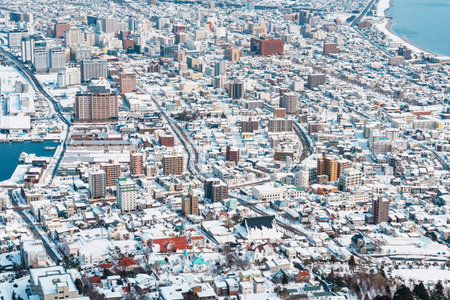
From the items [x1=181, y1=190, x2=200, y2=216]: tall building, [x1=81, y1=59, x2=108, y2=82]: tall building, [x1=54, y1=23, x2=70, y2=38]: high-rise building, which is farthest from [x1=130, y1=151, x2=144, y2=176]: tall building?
[x1=54, y1=23, x2=70, y2=38]: high-rise building

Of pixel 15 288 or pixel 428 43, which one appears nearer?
pixel 15 288

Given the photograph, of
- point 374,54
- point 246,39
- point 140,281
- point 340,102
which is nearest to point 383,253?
point 140,281

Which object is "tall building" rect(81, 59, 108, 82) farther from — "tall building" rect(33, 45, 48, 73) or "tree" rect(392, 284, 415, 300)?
"tree" rect(392, 284, 415, 300)

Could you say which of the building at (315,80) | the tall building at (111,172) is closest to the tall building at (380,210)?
the tall building at (111,172)

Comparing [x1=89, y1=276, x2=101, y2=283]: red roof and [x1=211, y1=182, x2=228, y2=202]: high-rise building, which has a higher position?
[x1=211, y1=182, x2=228, y2=202]: high-rise building

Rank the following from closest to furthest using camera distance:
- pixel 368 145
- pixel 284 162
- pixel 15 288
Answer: pixel 15 288, pixel 284 162, pixel 368 145

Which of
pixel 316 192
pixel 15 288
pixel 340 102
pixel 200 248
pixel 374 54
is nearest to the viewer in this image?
pixel 15 288

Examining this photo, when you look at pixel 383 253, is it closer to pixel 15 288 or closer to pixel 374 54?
pixel 15 288

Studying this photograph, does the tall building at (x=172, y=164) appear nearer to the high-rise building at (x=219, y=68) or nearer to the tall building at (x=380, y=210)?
the tall building at (x=380, y=210)

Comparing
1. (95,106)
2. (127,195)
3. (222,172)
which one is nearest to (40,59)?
(95,106)
